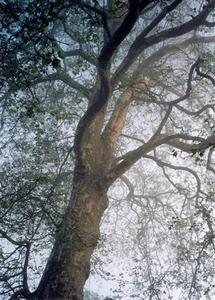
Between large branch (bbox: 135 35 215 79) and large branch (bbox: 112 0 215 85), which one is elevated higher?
large branch (bbox: 135 35 215 79)

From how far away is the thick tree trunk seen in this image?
6.59 m

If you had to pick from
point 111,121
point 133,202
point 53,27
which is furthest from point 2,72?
point 133,202

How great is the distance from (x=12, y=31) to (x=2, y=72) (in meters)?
1.00

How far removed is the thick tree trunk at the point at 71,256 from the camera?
21.6ft

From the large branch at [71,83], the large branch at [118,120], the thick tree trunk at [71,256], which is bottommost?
the thick tree trunk at [71,256]

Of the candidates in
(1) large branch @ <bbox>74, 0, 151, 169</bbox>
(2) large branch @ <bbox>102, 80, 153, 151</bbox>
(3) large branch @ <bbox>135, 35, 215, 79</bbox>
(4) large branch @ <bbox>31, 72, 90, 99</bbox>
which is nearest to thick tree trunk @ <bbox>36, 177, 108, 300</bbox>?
(1) large branch @ <bbox>74, 0, 151, 169</bbox>

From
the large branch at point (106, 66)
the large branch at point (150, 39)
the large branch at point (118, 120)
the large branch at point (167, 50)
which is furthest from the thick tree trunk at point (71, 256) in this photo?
the large branch at point (167, 50)

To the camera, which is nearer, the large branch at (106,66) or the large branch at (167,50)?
the large branch at (106,66)

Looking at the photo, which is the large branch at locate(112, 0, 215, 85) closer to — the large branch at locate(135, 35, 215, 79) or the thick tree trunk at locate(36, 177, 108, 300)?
the large branch at locate(135, 35, 215, 79)

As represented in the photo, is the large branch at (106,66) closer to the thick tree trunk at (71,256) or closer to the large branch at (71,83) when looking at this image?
the thick tree trunk at (71,256)

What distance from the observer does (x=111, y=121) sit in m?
11.0

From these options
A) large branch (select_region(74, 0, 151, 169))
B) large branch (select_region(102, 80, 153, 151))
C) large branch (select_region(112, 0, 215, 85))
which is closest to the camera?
large branch (select_region(74, 0, 151, 169))

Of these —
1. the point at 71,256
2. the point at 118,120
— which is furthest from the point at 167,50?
the point at 71,256

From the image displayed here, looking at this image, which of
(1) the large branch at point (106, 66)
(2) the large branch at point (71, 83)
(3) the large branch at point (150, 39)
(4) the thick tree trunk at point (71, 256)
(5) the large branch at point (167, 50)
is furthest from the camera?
(5) the large branch at point (167, 50)
